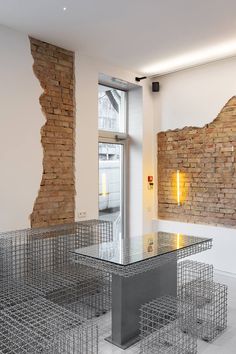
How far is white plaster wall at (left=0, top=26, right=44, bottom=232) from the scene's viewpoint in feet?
12.4

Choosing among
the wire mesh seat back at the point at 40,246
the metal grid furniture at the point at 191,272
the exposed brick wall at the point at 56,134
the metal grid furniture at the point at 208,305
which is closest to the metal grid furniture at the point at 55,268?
the wire mesh seat back at the point at 40,246

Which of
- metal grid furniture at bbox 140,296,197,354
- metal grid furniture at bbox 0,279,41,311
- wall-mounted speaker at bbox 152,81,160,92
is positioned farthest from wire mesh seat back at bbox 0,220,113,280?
wall-mounted speaker at bbox 152,81,160,92

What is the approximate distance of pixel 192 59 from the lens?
16.3 ft

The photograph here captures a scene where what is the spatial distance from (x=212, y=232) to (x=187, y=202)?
0.66 metres

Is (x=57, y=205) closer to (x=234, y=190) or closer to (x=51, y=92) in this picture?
(x=51, y=92)

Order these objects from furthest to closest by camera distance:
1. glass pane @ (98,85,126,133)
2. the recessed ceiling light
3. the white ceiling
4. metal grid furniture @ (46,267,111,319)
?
glass pane @ (98,85,126,133)
the recessed ceiling light
metal grid furniture @ (46,267,111,319)
the white ceiling

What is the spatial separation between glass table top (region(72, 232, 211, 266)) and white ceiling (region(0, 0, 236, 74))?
243 cm

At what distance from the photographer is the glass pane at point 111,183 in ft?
18.3

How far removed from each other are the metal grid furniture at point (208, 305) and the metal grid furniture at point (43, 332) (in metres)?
1.19

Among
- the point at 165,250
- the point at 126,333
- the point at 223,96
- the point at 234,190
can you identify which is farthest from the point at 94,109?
the point at 126,333

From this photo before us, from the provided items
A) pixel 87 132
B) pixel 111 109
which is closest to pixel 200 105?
pixel 111 109

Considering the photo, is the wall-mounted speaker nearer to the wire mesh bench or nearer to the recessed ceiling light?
the recessed ceiling light

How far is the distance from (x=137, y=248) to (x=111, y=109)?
341cm

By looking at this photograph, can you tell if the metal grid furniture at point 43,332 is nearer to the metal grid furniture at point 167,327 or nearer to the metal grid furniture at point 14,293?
the metal grid furniture at point 14,293
